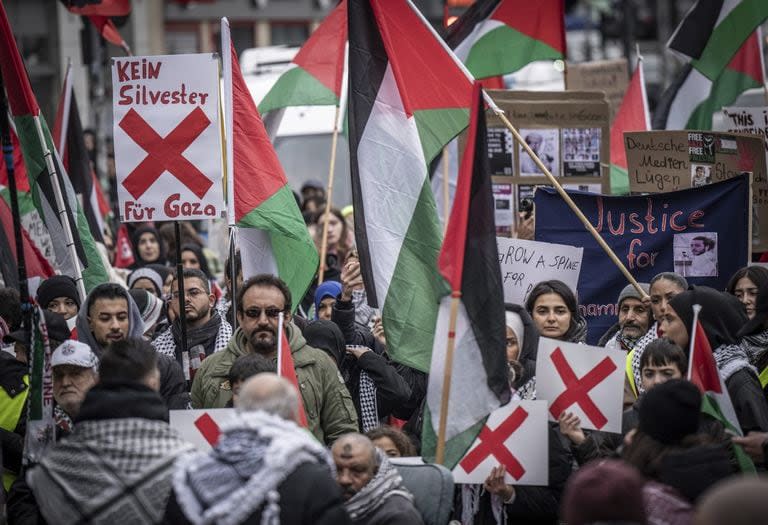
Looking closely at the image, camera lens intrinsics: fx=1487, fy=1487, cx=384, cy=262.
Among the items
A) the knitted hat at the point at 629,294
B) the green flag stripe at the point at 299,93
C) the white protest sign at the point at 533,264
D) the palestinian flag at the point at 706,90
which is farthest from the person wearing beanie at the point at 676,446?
the palestinian flag at the point at 706,90

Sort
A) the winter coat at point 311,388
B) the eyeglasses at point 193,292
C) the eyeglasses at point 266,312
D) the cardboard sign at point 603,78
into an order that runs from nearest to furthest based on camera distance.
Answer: the winter coat at point 311,388 < the eyeglasses at point 266,312 < the eyeglasses at point 193,292 < the cardboard sign at point 603,78

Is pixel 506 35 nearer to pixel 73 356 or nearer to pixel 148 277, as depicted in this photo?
pixel 148 277

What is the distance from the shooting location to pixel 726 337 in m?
6.86

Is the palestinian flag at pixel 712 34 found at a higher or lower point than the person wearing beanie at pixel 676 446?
higher

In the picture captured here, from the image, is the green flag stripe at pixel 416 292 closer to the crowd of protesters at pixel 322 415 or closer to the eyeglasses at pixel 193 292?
the crowd of protesters at pixel 322 415

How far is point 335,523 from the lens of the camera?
4719 millimetres

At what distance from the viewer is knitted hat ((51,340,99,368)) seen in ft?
20.7

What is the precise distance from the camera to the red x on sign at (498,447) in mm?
6129

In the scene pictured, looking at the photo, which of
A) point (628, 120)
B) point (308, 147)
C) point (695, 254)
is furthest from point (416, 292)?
point (308, 147)

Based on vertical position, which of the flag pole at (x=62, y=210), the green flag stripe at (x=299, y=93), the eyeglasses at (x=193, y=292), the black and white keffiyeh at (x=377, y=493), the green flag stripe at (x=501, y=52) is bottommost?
the black and white keffiyeh at (x=377, y=493)

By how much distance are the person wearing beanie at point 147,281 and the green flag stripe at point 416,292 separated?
317cm

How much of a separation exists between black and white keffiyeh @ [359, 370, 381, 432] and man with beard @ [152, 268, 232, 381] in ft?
2.90

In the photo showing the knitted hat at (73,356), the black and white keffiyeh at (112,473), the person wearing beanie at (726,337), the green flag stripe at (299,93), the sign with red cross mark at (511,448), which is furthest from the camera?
→ the green flag stripe at (299,93)

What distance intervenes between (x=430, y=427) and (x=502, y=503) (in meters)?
0.49
